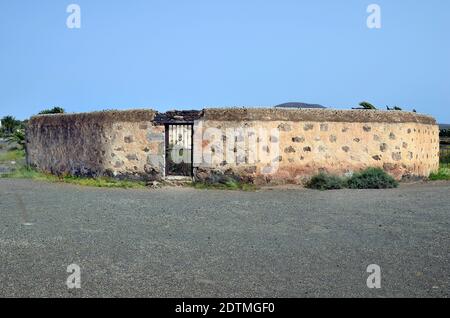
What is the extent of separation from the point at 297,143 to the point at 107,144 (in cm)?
573

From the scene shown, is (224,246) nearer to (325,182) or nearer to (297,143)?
(325,182)

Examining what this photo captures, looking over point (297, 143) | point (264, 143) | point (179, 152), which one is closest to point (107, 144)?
point (179, 152)

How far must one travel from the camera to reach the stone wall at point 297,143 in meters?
13.1

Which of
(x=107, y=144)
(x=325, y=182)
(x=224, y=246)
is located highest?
(x=107, y=144)

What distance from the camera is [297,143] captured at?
13.2 metres

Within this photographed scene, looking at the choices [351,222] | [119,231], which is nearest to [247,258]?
[119,231]

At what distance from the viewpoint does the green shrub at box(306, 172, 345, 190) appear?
41.6 ft

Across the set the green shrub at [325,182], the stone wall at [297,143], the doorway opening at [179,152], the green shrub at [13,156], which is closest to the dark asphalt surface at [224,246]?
the green shrub at [325,182]

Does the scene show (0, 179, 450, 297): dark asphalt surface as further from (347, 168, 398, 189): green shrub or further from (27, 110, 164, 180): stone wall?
(27, 110, 164, 180): stone wall

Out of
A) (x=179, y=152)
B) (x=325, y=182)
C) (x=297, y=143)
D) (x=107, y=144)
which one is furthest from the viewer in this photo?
(x=179, y=152)

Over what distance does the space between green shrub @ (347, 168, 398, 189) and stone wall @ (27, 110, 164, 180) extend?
5.41 meters

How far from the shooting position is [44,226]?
7312 mm

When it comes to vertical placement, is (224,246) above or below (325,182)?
below
